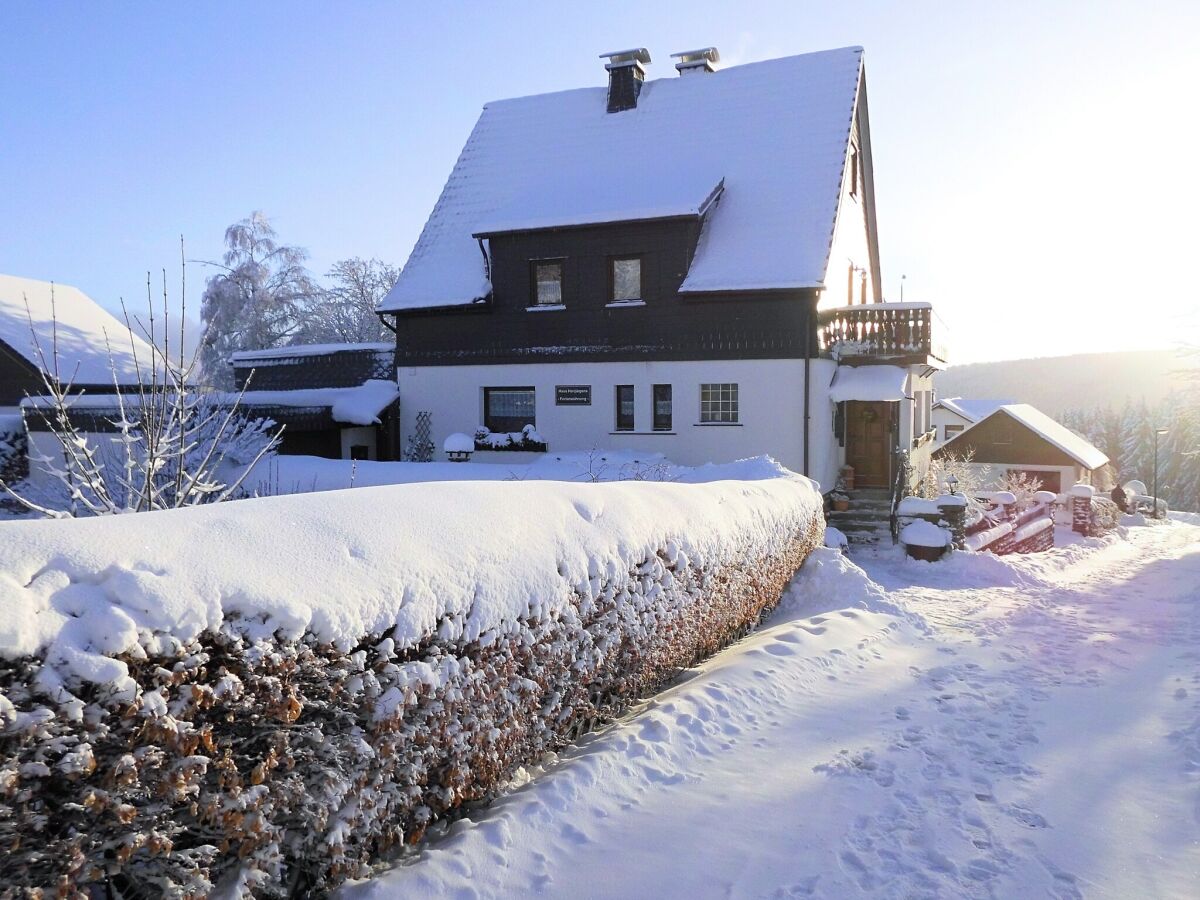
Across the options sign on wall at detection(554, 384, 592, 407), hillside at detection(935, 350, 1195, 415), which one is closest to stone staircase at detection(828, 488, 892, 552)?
sign on wall at detection(554, 384, 592, 407)

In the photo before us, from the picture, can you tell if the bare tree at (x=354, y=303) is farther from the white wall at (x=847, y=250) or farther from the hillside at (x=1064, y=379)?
the hillside at (x=1064, y=379)

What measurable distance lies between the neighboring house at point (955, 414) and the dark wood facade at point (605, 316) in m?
39.2

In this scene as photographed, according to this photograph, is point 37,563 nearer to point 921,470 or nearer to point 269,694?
point 269,694

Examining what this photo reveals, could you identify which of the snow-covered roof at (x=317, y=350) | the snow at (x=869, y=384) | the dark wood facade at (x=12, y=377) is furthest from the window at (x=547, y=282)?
the dark wood facade at (x=12, y=377)

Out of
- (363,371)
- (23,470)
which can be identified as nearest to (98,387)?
(23,470)

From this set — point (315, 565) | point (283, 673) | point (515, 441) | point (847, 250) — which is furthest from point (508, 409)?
point (283, 673)

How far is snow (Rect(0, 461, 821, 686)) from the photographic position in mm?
2832

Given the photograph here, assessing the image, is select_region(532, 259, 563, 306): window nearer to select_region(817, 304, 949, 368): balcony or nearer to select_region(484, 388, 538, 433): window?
select_region(484, 388, 538, 433): window

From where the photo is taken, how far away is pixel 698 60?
23.4 metres

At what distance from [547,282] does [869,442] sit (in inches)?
356

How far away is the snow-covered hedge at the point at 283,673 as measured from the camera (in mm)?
2729

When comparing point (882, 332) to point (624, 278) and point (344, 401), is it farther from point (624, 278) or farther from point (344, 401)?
point (344, 401)

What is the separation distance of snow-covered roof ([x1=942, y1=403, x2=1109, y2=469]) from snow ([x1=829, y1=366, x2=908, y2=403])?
27617 mm

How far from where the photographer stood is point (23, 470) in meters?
22.6
